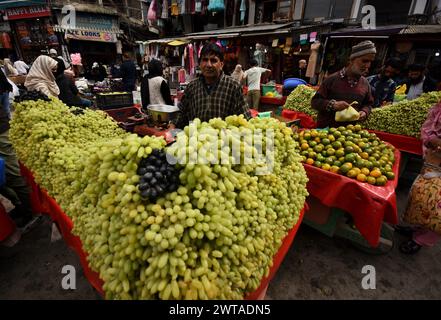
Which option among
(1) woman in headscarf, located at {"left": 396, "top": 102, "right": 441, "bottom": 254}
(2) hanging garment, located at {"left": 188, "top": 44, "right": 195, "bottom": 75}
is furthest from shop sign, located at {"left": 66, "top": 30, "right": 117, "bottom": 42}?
(1) woman in headscarf, located at {"left": 396, "top": 102, "right": 441, "bottom": 254}

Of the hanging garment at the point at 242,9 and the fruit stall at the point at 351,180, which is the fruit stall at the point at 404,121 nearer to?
the fruit stall at the point at 351,180

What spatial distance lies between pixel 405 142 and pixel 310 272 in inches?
116

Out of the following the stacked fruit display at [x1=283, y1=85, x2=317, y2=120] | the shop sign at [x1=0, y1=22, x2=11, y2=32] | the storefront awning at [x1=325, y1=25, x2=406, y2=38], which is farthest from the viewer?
the shop sign at [x1=0, y1=22, x2=11, y2=32]

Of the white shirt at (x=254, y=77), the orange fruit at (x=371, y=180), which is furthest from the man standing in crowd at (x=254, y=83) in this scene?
the orange fruit at (x=371, y=180)

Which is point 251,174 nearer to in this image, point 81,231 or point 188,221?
point 188,221

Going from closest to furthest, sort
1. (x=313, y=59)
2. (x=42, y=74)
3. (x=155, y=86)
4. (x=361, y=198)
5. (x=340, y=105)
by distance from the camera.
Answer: (x=361, y=198)
(x=340, y=105)
(x=42, y=74)
(x=155, y=86)
(x=313, y=59)

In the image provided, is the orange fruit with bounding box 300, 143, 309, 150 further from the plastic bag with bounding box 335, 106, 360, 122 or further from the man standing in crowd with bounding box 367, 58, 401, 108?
the man standing in crowd with bounding box 367, 58, 401, 108

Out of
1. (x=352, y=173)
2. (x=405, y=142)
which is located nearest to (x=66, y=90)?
(x=352, y=173)

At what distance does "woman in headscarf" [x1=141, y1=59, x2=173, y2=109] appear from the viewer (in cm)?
457

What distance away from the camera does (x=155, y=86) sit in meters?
4.58

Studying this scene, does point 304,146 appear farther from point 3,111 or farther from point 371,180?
point 3,111

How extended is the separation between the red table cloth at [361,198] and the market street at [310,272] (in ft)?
2.08

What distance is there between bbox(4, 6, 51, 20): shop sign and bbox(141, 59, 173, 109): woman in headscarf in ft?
53.3

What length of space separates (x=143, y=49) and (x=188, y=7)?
441 centimetres
